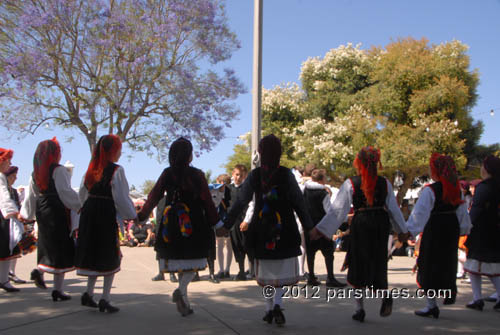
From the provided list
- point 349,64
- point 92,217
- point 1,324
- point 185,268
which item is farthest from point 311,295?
point 349,64

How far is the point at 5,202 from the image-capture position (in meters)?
6.39

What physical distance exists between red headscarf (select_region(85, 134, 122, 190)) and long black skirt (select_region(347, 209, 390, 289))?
9.41ft

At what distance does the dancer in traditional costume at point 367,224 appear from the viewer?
4.91 meters

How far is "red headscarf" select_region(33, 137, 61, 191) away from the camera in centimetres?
569

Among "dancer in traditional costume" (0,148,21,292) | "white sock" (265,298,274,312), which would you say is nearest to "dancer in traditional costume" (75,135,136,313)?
"white sock" (265,298,274,312)

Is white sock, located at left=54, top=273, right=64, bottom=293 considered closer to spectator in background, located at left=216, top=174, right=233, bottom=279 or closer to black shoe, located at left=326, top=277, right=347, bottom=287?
spectator in background, located at left=216, top=174, right=233, bottom=279

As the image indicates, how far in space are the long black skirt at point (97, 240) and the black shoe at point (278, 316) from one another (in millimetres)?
1842

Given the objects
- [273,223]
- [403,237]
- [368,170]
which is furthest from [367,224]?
[273,223]

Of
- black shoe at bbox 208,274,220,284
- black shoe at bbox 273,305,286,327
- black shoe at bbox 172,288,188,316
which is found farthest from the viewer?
black shoe at bbox 208,274,220,284

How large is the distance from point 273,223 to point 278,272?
51cm

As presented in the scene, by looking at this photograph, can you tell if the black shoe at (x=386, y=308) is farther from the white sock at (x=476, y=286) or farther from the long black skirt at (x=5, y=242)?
the long black skirt at (x=5, y=242)

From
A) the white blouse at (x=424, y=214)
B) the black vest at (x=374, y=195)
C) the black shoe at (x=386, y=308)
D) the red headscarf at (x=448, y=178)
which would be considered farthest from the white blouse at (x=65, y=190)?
the red headscarf at (x=448, y=178)

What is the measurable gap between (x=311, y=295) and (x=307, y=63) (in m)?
23.8

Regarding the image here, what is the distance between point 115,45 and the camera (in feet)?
46.3
